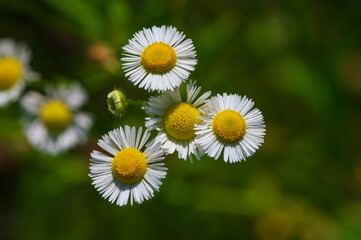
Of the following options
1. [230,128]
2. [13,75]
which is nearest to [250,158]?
[230,128]

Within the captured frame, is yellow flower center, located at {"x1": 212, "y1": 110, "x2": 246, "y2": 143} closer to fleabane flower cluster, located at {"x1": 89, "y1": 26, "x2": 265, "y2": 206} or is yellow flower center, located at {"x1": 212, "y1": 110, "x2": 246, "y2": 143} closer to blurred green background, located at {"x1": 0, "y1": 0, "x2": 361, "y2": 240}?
fleabane flower cluster, located at {"x1": 89, "y1": 26, "x2": 265, "y2": 206}

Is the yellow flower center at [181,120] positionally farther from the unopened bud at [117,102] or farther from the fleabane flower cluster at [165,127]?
the unopened bud at [117,102]

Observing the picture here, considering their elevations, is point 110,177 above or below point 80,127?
below

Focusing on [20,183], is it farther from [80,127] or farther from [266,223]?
[266,223]

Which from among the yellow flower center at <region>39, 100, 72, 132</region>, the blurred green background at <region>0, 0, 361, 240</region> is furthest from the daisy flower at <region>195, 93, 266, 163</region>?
the yellow flower center at <region>39, 100, 72, 132</region>

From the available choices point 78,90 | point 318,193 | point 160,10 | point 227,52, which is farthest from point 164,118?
point 318,193
